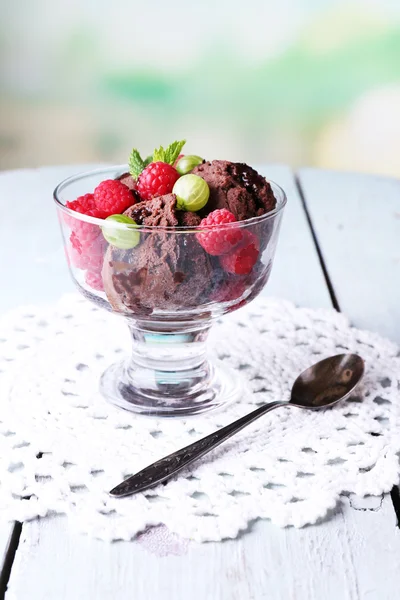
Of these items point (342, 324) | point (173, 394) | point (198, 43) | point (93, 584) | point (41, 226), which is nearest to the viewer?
point (93, 584)

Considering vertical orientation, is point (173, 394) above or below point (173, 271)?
below

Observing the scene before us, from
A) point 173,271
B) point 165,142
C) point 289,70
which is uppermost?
point 173,271

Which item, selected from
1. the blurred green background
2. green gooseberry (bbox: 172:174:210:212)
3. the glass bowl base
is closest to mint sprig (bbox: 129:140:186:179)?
green gooseberry (bbox: 172:174:210:212)

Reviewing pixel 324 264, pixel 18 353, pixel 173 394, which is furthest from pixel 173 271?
pixel 324 264

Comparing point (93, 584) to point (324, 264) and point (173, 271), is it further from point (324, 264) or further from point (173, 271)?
point (324, 264)

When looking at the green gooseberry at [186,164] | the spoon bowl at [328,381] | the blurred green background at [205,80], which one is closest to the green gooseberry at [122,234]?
the green gooseberry at [186,164]

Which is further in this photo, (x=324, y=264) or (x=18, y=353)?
(x=324, y=264)

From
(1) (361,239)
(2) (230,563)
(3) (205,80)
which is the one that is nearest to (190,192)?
(2) (230,563)

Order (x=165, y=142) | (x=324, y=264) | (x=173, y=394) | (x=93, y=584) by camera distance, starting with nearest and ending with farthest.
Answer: (x=93, y=584), (x=173, y=394), (x=324, y=264), (x=165, y=142)
